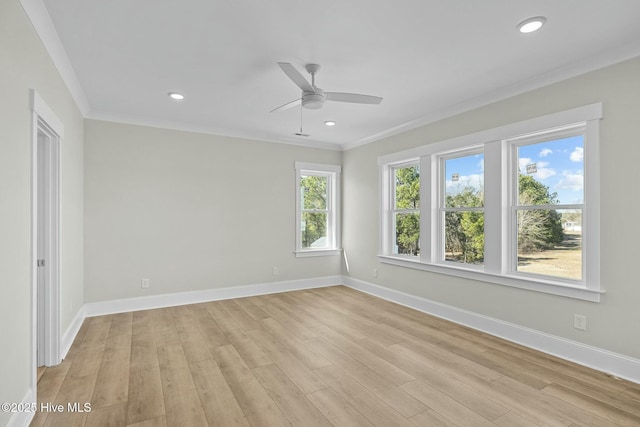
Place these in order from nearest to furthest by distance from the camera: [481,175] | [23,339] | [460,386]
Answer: [23,339] < [460,386] < [481,175]

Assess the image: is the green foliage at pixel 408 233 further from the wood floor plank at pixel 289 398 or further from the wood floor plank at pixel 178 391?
the wood floor plank at pixel 178 391

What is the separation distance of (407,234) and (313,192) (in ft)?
6.31

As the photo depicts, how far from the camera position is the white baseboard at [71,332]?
119 inches

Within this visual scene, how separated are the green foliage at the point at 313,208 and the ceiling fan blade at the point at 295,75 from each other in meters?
3.13

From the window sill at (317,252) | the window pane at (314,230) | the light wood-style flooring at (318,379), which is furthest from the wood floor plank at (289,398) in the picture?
the window pane at (314,230)

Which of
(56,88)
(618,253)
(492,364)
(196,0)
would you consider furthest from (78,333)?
(618,253)

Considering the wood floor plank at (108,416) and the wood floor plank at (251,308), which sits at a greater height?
the wood floor plank at (251,308)

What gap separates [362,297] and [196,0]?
14.4 ft

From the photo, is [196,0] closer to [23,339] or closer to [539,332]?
[23,339]

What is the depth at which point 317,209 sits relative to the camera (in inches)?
237

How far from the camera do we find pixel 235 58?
2.78m

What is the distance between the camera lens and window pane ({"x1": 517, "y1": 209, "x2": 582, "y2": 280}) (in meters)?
3.04

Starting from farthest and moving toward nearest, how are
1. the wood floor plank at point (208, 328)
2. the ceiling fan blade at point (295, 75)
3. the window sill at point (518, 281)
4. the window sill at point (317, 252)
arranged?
the window sill at point (317, 252) → the wood floor plank at point (208, 328) → the window sill at point (518, 281) → the ceiling fan blade at point (295, 75)

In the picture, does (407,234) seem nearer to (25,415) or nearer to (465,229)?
(465,229)
